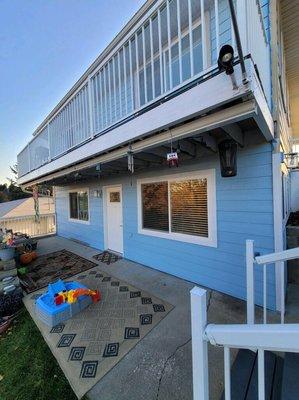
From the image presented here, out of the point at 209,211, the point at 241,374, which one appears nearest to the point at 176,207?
the point at 209,211

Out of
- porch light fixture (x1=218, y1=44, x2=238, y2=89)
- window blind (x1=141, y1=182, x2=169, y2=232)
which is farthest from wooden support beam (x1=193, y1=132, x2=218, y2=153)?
window blind (x1=141, y1=182, x2=169, y2=232)

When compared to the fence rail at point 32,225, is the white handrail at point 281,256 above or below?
above

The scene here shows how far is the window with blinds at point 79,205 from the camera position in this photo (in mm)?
8242

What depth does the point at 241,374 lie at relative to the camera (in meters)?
1.98

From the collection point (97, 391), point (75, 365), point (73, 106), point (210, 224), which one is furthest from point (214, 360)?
point (73, 106)

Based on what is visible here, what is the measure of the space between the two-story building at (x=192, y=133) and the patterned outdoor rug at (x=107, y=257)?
0.35m

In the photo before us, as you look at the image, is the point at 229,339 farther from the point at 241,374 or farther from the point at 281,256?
the point at 241,374

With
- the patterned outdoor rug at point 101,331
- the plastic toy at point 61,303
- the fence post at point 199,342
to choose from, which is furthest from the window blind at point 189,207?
the fence post at point 199,342

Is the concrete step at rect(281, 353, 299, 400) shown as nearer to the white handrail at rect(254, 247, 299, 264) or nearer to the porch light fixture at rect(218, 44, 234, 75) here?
the white handrail at rect(254, 247, 299, 264)

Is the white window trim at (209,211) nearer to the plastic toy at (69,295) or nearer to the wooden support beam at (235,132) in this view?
the wooden support beam at (235,132)

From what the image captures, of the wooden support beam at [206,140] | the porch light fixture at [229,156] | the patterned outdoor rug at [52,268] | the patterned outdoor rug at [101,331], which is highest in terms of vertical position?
the wooden support beam at [206,140]

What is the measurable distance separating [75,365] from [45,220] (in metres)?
9.55

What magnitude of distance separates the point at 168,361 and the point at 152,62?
3.61 meters

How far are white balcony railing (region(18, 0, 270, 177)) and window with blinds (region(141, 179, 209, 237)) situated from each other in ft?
6.30
